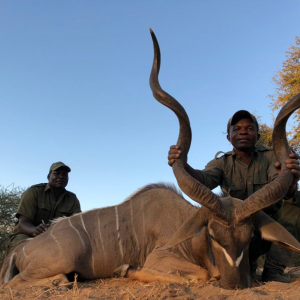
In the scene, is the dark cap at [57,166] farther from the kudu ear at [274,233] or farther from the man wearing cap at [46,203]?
the kudu ear at [274,233]

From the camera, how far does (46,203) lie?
5.04 m

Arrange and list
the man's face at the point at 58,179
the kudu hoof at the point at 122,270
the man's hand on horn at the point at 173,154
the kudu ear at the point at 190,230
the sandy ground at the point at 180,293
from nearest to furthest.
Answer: the sandy ground at the point at 180,293 < the kudu ear at the point at 190,230 < the man's hand on horn at the point at 173,154 < the kudu hoof at the point at 122,270 < the man's face at the point at 58,179

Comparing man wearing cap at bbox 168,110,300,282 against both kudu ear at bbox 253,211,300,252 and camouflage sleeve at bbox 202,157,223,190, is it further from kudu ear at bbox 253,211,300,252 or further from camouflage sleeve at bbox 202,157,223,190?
kudu ear at bbox 253,211,300,252

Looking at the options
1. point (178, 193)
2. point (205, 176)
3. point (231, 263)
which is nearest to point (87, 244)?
point (178, 193)

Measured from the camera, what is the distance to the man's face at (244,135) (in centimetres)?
378

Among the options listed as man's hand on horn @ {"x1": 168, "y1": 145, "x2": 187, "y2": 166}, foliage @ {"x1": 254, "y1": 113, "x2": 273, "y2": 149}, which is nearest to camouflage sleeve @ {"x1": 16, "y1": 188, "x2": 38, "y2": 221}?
man's hand on horn @ {"x1": 168, "y1": 145, "x2": 187, "y2": 166}

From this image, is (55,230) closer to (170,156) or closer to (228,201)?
(170,156)

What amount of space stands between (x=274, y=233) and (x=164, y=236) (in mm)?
1131

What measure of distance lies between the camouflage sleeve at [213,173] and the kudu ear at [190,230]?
86 cm

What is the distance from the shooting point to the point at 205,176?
364 cm

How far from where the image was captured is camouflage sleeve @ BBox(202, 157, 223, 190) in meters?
3.67

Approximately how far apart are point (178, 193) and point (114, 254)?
0.87 m

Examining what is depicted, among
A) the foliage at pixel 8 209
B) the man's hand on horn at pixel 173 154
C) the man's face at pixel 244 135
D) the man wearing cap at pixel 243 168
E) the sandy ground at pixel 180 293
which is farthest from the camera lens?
the foliage at pixel 8 209

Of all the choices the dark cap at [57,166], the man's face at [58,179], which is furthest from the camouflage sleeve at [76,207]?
the dark cap at [57,166]
